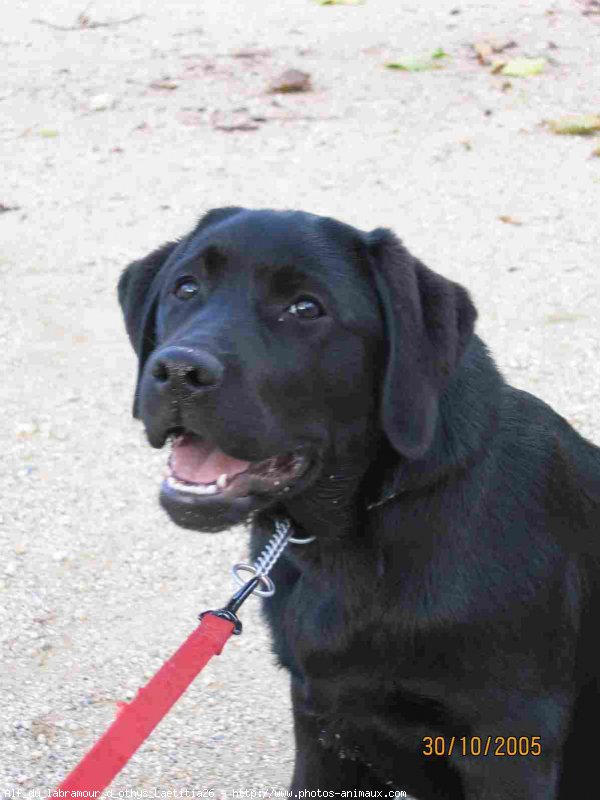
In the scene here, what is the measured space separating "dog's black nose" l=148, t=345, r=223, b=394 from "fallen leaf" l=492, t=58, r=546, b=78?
5.66 meters

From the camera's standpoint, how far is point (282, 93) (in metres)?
7.49

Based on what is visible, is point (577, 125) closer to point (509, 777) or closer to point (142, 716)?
point (509, 777)

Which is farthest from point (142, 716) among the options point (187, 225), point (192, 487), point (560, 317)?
point (187, 225)

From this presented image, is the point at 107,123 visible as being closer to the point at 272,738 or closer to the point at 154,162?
the point at 154,162

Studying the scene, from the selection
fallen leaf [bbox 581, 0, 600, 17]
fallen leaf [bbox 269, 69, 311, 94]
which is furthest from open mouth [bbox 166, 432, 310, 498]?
fallen leaf [bbox 581, 0, 600, 17]

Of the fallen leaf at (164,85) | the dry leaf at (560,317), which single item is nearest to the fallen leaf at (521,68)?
the fallen leaf at (164,85)

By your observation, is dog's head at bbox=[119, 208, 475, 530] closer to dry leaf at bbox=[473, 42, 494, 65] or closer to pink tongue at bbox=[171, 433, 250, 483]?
pink tongue at bbox=[171, 433, 250, 483]

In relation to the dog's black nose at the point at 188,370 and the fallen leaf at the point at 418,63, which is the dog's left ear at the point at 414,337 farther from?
the fallen leaf at the point at 418,63

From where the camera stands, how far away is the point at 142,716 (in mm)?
2273

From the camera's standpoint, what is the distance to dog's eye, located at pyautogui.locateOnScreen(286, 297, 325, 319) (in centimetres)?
257

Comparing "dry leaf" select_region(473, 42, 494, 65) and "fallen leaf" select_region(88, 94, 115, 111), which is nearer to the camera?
"fallen leaf" select_region(88, 94, 115, 111)

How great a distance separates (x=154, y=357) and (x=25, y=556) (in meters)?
2.01

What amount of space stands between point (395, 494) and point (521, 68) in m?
5.54

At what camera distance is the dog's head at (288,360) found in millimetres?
2398
